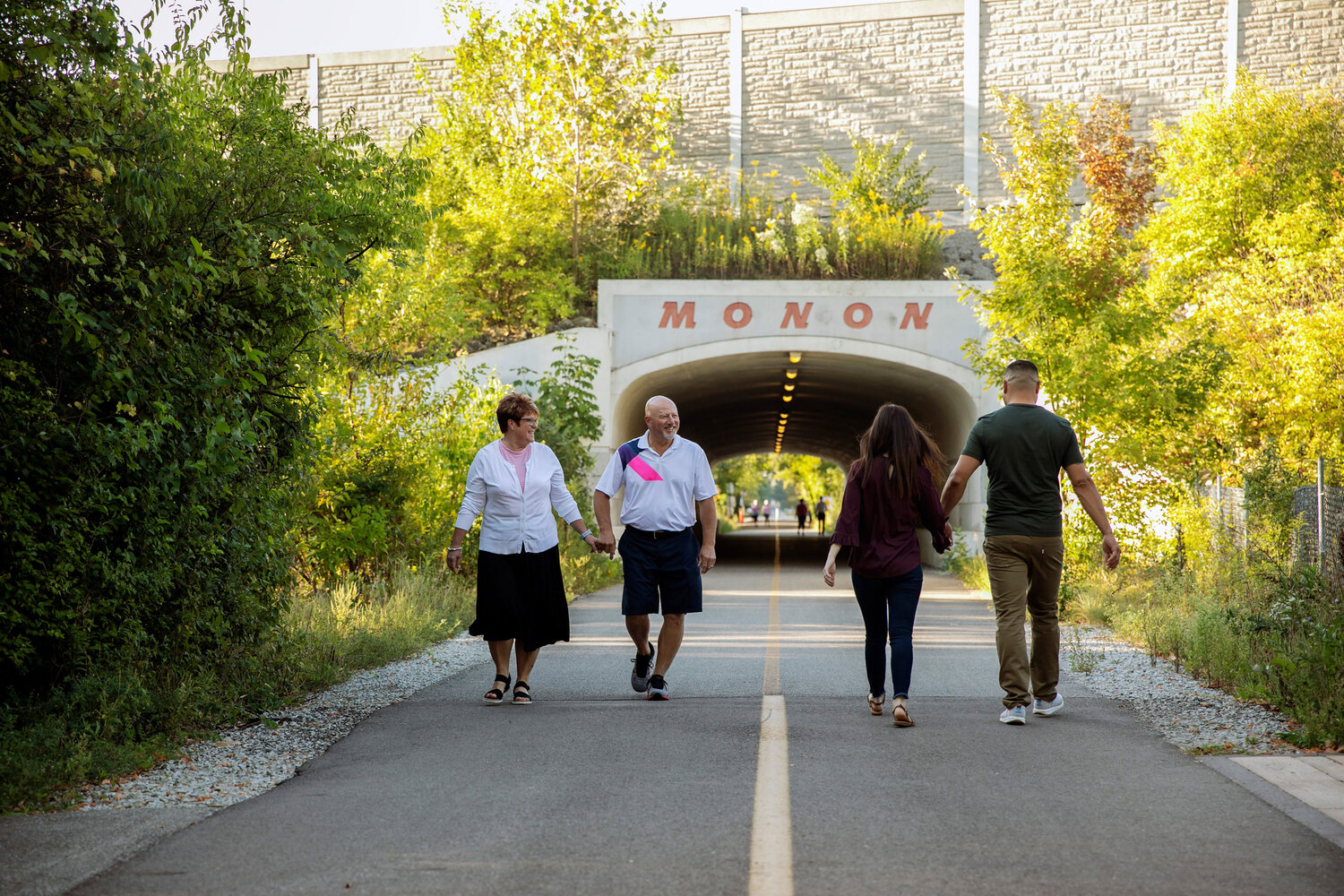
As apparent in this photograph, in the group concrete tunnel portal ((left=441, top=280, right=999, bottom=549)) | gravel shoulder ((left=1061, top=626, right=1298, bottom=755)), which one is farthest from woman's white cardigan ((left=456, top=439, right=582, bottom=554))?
concrete tunnel portal ((left=441, top=280, right=999, bottom=549))

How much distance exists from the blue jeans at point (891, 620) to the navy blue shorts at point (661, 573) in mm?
1162

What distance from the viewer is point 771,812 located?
509cm

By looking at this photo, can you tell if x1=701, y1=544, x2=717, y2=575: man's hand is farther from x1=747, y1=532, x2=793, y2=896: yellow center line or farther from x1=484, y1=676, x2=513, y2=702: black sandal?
x1=484, y1=676, x2=513, y2=702: black sandal

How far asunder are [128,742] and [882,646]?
162 inches

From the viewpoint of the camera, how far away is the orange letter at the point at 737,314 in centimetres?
2303

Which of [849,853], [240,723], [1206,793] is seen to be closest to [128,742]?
[240,723]

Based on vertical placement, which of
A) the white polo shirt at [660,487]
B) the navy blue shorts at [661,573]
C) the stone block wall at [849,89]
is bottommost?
the navy blue shorts at [661,573]

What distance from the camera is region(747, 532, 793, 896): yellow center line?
4.18 metres

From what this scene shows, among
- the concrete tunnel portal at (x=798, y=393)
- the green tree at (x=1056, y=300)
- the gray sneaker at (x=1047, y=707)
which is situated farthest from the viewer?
the concrete tunnel portal at (x=798, y=393)

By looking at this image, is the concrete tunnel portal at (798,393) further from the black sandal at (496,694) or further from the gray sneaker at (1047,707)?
the gray sneaker at (1047,707)

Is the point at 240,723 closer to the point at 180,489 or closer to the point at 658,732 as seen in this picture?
the point at 180,489

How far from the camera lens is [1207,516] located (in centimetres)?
1447

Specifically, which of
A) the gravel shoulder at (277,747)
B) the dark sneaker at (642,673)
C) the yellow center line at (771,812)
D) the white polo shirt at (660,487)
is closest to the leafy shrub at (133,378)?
the gravel shoulder at (277,747)

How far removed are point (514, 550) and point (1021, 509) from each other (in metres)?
3.09
